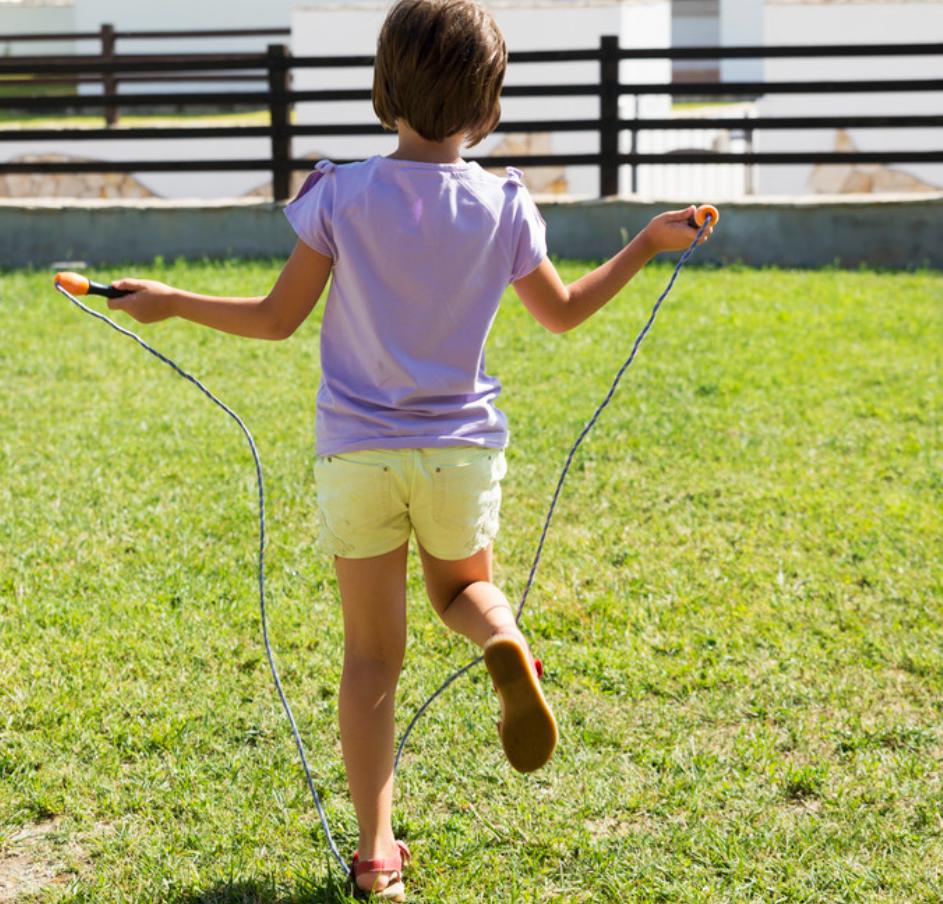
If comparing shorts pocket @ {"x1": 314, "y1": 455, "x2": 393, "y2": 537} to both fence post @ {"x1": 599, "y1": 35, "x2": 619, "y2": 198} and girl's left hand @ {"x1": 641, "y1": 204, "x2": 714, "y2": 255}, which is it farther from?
fence post @ {"x1": 599, "y1": 35, "x2": 619, "y2": 198}

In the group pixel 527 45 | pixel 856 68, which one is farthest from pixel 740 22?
pixel 856 68

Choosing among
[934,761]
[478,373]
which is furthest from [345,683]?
[934,761]

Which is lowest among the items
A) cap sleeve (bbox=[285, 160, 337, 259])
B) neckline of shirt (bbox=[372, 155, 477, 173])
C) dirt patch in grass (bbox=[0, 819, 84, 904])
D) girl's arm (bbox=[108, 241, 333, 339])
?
dirt patch in grass (bbox=[0, 819, 84, 904])

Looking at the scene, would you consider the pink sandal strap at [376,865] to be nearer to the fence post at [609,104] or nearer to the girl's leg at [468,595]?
the girl's leg at [468,595]

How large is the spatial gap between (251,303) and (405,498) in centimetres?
44

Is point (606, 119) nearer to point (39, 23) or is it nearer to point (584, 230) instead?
point (584, 230)

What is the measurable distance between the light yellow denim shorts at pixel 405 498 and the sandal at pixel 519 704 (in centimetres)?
24

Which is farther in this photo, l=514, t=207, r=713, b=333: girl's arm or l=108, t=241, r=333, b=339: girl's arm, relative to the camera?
l=514, t=207, r=713, b=333: girl's arm

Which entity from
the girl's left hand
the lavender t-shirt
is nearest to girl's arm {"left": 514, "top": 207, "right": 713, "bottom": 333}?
the girl's left hand

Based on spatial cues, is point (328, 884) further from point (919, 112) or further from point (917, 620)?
point (919, 112)

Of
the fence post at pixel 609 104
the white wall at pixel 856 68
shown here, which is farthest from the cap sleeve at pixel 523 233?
the white wall at pixel 856 68

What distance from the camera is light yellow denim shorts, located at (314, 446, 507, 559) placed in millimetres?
2488

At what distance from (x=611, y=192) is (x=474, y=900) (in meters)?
8.95

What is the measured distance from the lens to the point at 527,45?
17.1 metres
